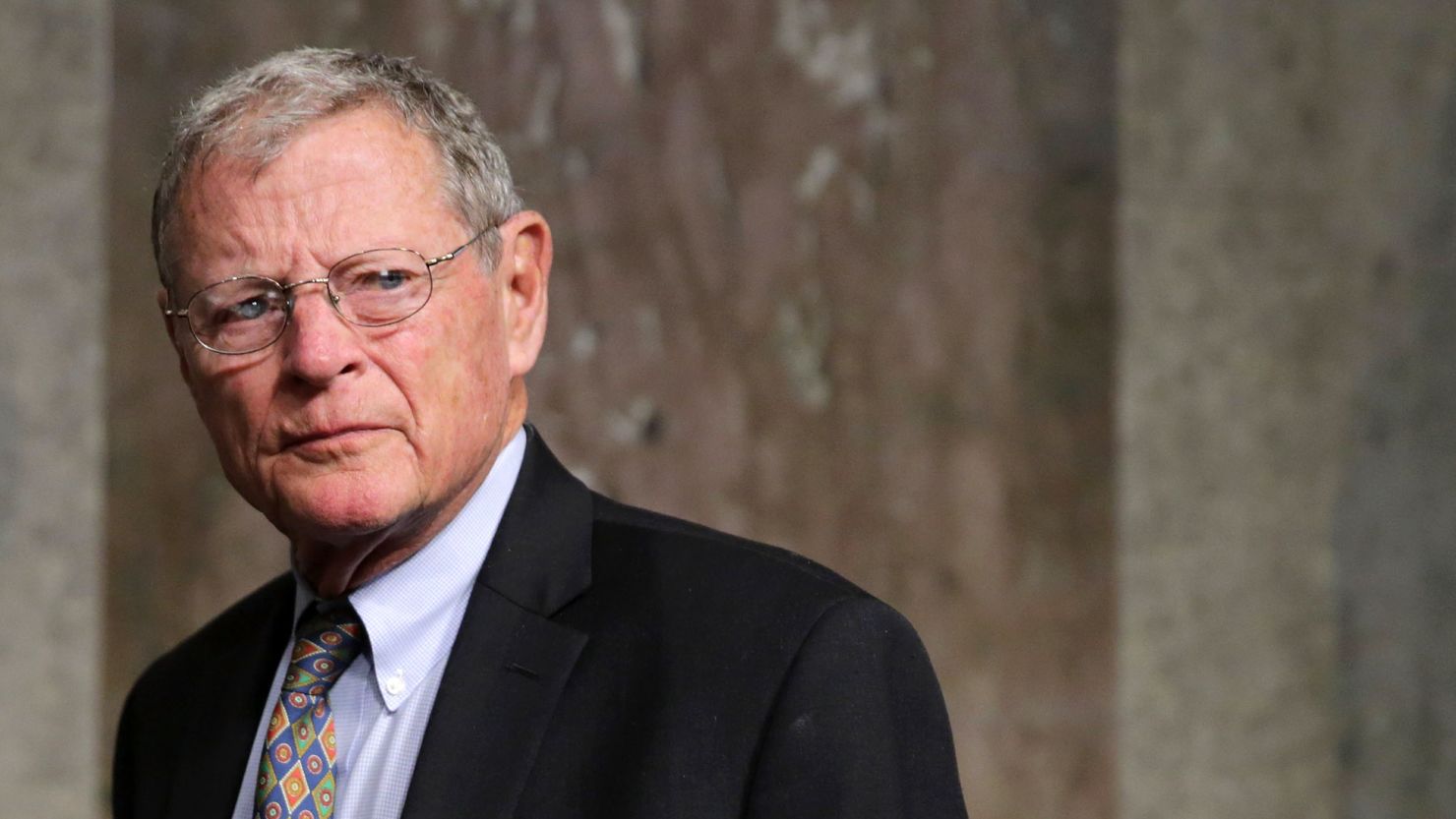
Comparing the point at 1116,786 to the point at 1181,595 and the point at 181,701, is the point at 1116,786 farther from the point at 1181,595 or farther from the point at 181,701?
the point at 181,701

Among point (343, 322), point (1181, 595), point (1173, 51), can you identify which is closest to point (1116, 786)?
point (1181, 595)

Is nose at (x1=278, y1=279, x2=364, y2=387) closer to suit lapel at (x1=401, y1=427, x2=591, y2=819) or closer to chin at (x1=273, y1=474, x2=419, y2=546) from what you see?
chin at (x1=273, y1=474, x2=419, y2=546)

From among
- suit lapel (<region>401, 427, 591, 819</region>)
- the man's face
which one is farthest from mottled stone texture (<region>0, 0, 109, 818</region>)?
suit lapel (<region>401, 427, 591, 819</region>)

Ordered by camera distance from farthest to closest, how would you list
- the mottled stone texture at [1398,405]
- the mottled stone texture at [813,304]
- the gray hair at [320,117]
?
the mottled stone texture at [1398,405] → the mottled stone texture at [813,304] → the gray hair at [320,117]

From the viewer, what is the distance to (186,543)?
259 centimetres

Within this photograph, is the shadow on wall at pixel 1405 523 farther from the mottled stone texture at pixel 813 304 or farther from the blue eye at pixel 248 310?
the blue eye at pixel 248 310

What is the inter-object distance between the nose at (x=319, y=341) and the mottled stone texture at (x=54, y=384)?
4.56ft

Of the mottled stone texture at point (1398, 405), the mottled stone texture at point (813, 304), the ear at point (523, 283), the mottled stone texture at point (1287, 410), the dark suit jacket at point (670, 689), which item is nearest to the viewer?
the dark suit jacket at point (670, 689)

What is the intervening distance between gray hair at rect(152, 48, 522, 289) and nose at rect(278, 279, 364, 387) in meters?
0.13

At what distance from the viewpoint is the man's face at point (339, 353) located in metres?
1.41

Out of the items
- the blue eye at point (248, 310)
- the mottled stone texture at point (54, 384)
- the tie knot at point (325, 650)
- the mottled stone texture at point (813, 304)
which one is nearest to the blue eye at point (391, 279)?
the blue eye at point (248, 310)

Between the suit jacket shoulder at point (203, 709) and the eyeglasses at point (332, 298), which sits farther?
the suit jacket shoulder at point (203, 709)

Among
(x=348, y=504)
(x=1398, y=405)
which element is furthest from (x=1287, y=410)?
(x=348, y=504)

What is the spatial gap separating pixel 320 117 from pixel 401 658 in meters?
0.50
